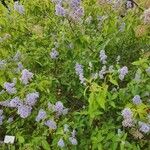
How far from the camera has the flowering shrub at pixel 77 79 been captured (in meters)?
3.24

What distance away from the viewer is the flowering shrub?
10.6 feet

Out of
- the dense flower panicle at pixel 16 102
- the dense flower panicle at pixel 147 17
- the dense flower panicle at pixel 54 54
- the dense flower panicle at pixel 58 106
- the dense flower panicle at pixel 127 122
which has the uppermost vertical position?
the dense flower panicle at pixel 147 17

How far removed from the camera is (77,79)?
3.63 m

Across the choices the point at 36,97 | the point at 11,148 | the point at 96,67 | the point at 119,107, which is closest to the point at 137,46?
the point at 96,67

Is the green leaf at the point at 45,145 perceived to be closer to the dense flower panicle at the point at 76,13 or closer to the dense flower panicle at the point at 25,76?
the dense flower panicle at the point at 25,76

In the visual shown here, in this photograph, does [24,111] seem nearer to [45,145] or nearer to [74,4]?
[45,145]

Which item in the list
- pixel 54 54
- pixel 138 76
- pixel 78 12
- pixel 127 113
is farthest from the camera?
pixel 54 54

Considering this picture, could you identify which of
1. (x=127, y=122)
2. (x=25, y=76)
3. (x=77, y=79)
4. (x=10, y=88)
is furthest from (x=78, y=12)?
(x=127, y=122)

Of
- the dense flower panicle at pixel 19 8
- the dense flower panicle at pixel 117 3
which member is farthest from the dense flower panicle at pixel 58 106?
the dense flower panicle at pixel 19 8

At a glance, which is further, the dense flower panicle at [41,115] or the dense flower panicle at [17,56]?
the dense flower panicle at [17,56]

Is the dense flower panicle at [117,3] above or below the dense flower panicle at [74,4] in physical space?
above

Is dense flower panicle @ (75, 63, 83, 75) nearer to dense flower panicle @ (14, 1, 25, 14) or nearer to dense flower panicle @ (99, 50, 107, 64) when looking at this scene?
dense flower panicle @ (99, 50, 107, 64)

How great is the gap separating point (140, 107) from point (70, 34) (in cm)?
94

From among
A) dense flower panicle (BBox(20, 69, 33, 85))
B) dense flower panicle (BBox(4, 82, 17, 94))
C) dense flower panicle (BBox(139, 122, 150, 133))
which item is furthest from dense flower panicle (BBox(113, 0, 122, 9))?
dense flower panicle (BBox(139, 122, 150, 133))
